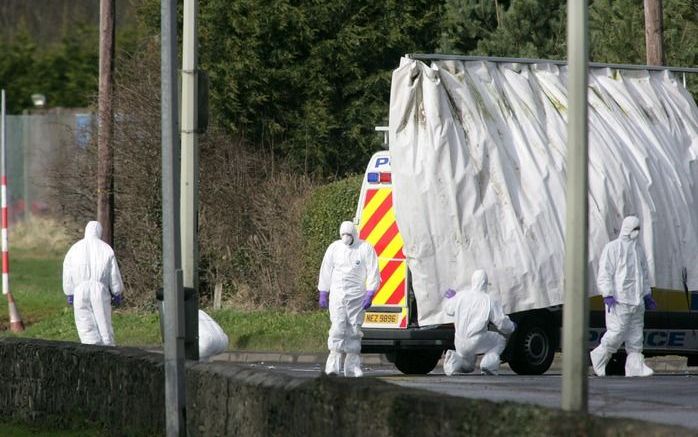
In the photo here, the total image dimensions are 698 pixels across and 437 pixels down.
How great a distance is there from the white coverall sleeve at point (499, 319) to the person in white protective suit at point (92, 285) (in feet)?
13.7

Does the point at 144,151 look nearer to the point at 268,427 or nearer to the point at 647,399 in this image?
the point at 647,399

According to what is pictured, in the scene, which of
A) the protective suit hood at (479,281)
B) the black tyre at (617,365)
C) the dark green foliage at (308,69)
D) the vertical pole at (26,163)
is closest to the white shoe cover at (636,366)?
the black tyre at (617,365)

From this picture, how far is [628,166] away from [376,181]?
2.61 m

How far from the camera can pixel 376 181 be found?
59.0 feet

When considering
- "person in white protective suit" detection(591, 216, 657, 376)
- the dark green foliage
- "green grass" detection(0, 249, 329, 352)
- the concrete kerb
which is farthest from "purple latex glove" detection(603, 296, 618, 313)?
the dark green foliage

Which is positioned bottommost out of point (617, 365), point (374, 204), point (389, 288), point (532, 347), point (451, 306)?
point (617, 365)

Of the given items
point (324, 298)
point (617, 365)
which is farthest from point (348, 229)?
point (617, 365)

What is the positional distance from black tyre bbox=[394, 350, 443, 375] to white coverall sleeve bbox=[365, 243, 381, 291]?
1.86m

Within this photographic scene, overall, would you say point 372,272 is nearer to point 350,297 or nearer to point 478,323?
point 350,297

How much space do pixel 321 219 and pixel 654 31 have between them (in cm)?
530

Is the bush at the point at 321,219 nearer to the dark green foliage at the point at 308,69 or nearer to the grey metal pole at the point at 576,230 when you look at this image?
the dark green foliage at the point at 308,69

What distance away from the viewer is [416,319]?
17406 mm

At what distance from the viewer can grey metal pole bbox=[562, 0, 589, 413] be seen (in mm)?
7750

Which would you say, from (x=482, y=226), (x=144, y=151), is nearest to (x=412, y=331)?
(x=482, y=226)
